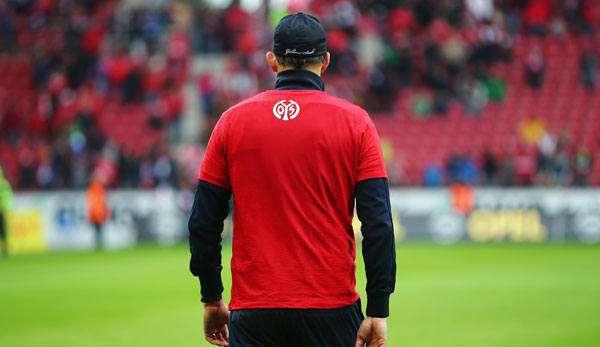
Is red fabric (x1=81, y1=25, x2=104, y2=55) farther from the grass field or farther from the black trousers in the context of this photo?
the black trousers

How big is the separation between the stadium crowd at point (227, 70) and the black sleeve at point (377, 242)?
66.4ft

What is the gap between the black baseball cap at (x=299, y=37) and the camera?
10.8 ft

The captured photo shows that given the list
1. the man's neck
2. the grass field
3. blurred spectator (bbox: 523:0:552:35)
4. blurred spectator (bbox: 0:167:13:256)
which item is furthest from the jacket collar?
blurred spectator (bbox: 523:0:552:35)

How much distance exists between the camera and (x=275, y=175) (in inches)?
128

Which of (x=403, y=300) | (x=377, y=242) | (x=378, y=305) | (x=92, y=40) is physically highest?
(x=92, y=40)

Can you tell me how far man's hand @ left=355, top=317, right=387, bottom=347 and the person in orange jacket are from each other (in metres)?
19.0

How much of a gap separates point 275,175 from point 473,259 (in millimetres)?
15202

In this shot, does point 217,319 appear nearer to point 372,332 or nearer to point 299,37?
point 372,332

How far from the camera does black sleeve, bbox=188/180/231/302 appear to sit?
3379 millimetres

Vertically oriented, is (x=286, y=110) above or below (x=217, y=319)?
above

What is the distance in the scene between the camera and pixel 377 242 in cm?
320

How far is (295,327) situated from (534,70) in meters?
26.1

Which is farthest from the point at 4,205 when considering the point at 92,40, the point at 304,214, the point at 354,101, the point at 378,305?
the point at 378,305

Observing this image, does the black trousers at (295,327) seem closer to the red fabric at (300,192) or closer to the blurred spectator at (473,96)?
the red fabric at (300,192)
